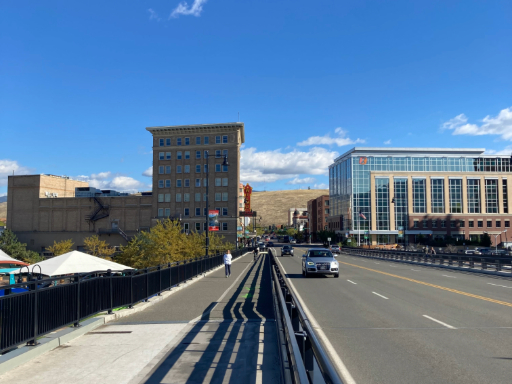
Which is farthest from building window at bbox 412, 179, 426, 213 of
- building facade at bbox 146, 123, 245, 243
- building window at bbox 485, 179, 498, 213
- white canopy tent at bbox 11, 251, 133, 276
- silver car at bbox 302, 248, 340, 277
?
white canopy tent at bbox 11, 251, 133, 276

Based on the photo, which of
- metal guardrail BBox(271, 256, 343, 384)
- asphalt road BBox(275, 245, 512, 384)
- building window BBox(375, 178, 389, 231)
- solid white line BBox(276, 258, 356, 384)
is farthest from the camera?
building window BBox(375, 178, 389, 231)

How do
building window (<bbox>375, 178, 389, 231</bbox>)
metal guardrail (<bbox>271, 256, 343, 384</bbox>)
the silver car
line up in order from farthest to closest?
1. building window (<bbox>375, 178, 389, 231</bbox>)
2. the silver car
3. metal guardrail (<bbox>271, 256, 343, 384</bbox>)

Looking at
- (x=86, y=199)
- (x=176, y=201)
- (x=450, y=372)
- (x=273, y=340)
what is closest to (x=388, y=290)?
(x=273, y=340)

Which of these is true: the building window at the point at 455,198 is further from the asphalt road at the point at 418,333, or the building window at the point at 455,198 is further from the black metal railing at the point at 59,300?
the black metal railing at the point at 59,300

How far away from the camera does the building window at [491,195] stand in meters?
102

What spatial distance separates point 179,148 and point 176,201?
38.0ft

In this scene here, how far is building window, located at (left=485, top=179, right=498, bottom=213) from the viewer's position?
102m

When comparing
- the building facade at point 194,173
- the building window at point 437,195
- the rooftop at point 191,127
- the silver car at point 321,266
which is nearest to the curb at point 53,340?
the silver car at point 321,266

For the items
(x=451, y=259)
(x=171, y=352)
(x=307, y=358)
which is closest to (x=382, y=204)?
(x=451, y=259)

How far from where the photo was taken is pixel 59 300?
930 cm

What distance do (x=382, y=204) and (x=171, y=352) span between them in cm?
9878

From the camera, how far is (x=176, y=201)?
97.9m

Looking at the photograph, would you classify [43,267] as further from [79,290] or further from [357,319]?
[357,319]

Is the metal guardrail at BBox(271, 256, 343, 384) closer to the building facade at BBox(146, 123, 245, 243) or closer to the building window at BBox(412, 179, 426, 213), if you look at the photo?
the building facade at BBox(146, 123, 245, 243)
